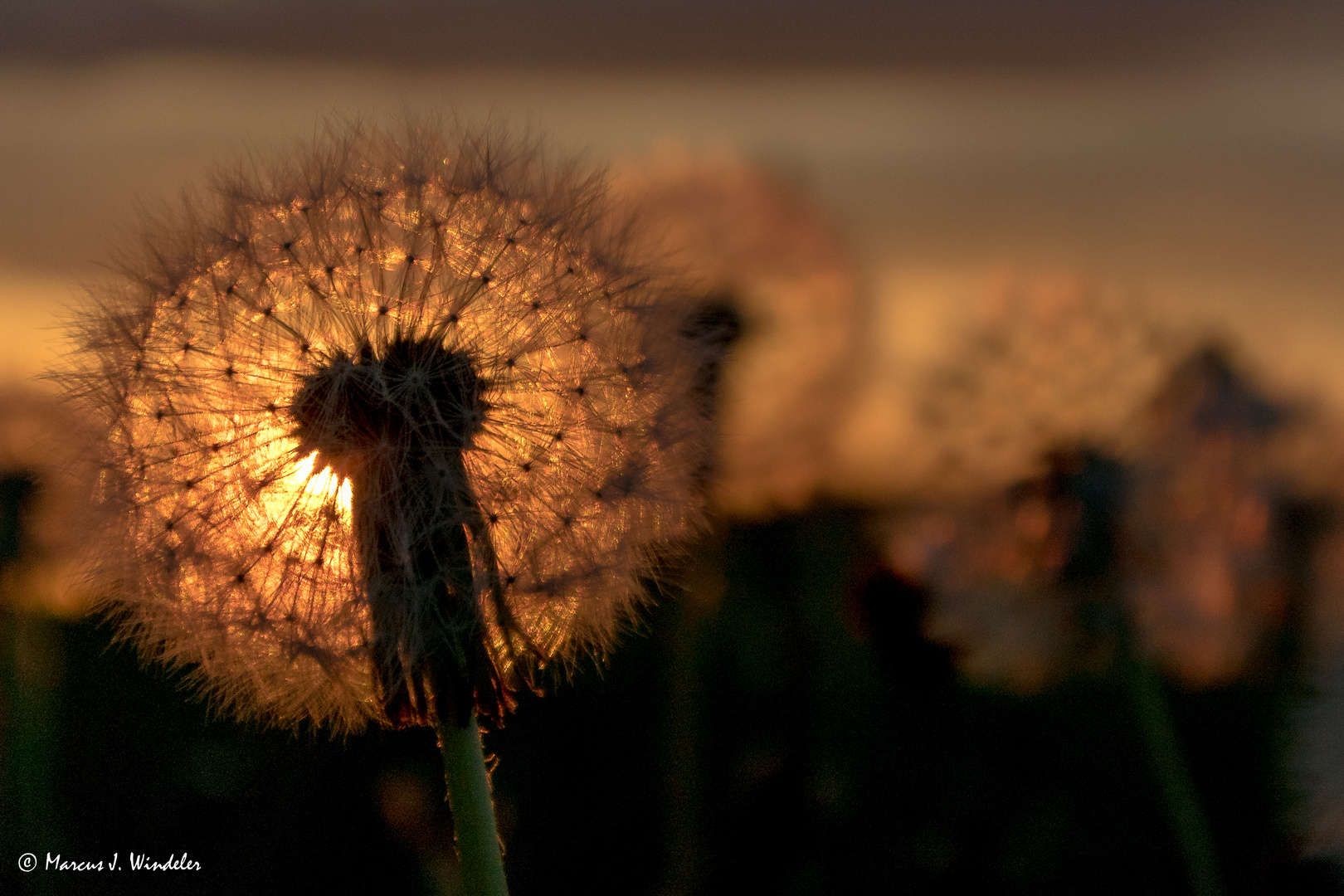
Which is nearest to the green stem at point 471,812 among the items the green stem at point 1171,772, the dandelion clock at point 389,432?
the dandelion clock at point 389,432

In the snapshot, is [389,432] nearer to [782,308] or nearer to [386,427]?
[386,427]

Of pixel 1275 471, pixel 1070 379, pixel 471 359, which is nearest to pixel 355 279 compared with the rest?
pixel 471 359

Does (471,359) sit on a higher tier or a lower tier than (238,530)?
higher

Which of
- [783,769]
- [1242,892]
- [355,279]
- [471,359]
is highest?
[355,279]

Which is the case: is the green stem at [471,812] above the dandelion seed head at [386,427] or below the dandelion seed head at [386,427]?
below

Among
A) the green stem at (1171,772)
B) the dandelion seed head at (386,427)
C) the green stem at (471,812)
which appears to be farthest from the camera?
the green stem at (1171,772)

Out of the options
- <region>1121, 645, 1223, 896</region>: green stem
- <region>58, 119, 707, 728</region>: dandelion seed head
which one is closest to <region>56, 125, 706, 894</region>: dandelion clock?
<region>58, 119, 707, 728</region>: dandelion seed head

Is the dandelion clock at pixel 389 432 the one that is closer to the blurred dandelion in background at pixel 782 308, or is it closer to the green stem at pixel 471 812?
the green stem at pixel 471 812

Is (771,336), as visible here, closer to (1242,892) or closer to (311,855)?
(1242,892)
